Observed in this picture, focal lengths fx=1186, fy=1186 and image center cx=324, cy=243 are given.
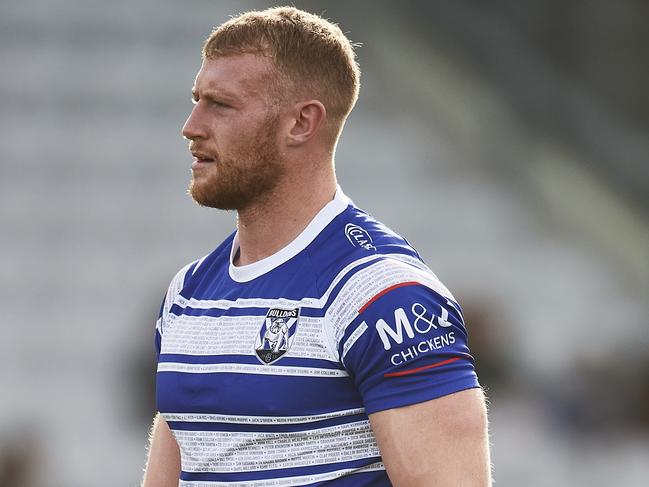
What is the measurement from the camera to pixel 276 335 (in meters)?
2.23

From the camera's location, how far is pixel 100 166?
30.1 feet

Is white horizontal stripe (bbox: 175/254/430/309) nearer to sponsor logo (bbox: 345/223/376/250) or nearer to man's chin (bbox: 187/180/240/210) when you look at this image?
sponsor logo (bbox: 345/223/376/250)

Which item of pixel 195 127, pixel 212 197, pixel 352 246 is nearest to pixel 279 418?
pixel 352 246

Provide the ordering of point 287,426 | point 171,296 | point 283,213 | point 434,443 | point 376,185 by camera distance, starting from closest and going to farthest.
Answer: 1. point 434,443
2. point 287,426
3. point 283,213
4. point 171,296
5. point 376,185

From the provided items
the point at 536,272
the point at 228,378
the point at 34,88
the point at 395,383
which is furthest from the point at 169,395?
the point at 34,88

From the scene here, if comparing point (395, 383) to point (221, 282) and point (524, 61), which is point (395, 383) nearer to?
point (221, 282)

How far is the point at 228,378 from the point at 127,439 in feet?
17.9

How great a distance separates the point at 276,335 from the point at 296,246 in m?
0.22

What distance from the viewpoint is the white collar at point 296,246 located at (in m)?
2.37

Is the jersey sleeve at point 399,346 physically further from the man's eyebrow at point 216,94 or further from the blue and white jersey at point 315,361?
the man's eyebrow at point 216,94

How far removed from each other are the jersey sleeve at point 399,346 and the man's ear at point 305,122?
0.38 meters

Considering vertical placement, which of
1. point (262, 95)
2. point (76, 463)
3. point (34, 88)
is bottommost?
point (262, 95)

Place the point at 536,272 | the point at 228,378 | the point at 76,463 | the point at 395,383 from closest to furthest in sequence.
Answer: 1. the point at 395,383
2. the point at 228,378
3. the point at 76,463
4. the point at 536,272

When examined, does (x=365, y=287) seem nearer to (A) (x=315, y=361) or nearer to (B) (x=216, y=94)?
(A) (x=315, y=361)
